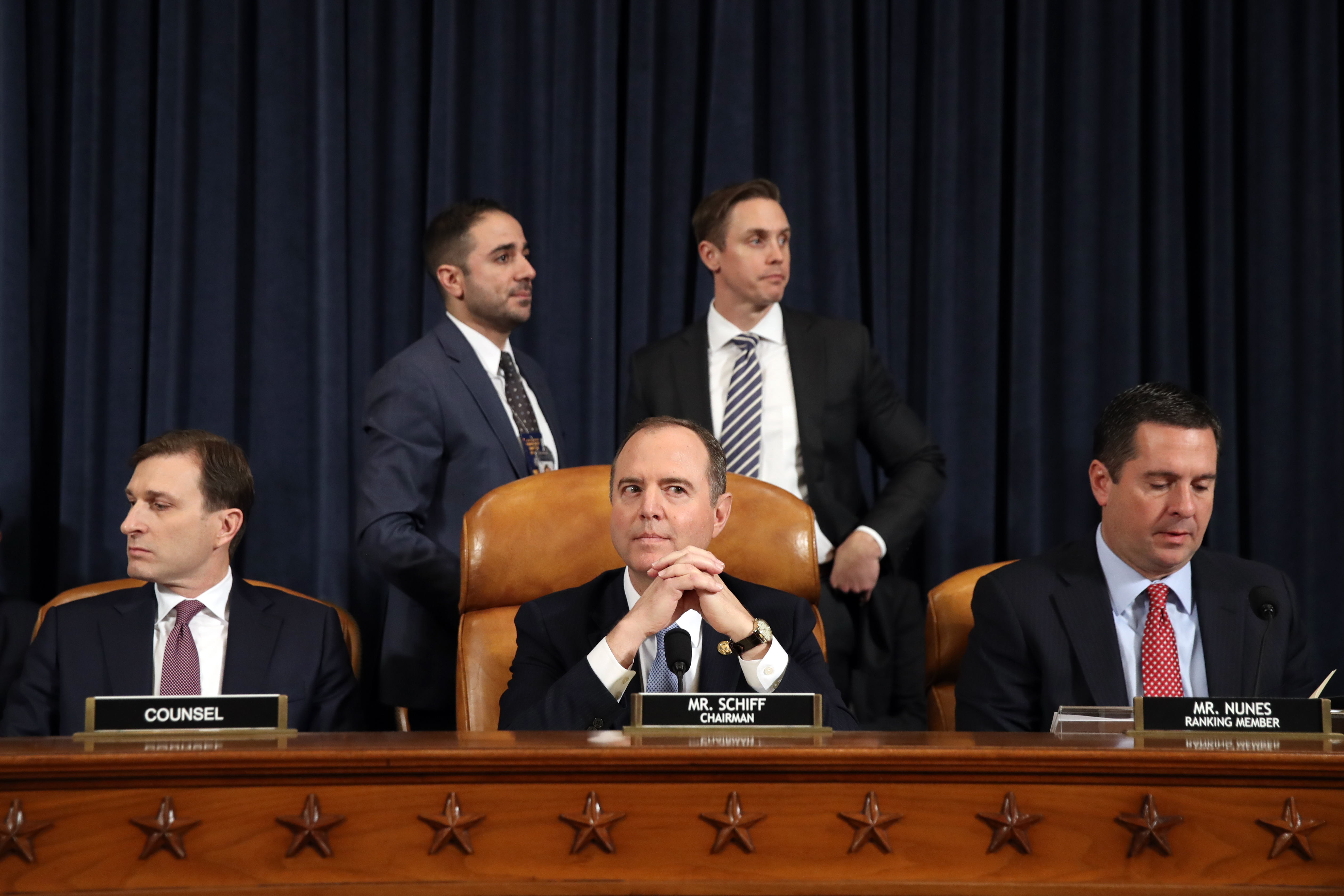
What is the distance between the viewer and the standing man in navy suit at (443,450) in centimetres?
277

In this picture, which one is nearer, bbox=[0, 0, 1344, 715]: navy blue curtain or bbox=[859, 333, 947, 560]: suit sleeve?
bbox=[859, 333, 947, 560]: suit sleeve

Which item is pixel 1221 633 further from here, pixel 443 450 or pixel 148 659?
pixel 148 659

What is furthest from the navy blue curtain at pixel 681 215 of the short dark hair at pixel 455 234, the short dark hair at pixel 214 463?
the short dark hair at pixel 214 463

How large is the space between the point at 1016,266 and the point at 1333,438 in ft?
3.53

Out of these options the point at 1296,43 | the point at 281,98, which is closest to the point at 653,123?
the point at 281,98

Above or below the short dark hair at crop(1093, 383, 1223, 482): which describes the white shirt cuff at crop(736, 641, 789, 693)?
below

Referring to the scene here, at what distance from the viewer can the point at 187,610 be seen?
249cm

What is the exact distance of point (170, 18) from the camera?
3590 millimetres

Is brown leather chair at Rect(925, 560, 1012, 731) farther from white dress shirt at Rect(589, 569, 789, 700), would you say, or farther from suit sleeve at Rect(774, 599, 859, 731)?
white dress shirt at Rect(589, 569, 789, 700)

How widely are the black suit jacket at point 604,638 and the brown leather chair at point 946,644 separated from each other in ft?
0.94

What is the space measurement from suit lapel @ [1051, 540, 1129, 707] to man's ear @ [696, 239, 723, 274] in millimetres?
1336

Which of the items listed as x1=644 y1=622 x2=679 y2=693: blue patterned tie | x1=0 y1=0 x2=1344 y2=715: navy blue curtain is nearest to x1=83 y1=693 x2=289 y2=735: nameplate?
x1=644 y1=622 x2=679 y2=693: blue patterned tie

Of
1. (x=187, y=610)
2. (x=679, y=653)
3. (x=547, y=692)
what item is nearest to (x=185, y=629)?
(x=187, y=610)

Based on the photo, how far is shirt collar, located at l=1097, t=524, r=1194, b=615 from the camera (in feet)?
7.35
